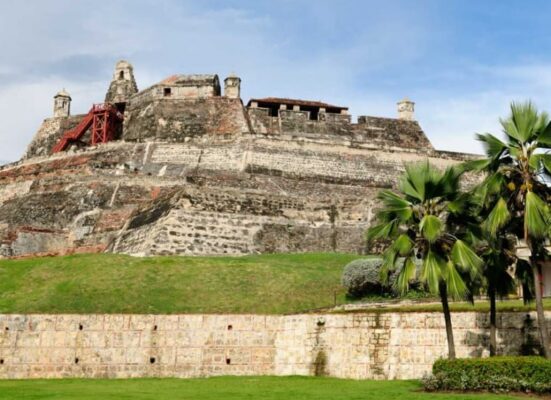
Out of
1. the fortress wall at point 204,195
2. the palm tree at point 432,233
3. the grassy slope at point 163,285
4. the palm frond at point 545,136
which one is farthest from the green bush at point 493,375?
the fortress wall at point 204,195

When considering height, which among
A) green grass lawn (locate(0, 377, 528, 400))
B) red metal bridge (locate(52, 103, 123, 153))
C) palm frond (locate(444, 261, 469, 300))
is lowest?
green grass lawn (locate(0, 377, 528, 400))

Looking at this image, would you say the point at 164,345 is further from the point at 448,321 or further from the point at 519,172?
the point at 519,172

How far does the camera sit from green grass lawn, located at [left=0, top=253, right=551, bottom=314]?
24.2m

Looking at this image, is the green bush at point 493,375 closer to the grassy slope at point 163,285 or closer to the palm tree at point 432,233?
the palm tree at point 432,233

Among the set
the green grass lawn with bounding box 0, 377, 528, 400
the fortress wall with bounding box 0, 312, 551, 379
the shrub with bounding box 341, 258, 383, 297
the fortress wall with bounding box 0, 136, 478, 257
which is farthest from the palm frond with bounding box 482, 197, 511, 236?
the fortress wall with bounding box 0, 136, 478, 257

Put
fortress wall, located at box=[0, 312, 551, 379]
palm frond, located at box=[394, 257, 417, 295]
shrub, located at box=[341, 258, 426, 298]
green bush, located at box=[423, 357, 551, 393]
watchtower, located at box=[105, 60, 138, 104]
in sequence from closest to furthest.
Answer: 1. green bush, located at box=[423, 357, 551, 393]
2. palm frond, located at box=[394, 257, 417, 295]
3. fortress wall, located at box=[0, 312, 551, 379]
4. shrub, located at box=[341, 258, 426, 298]
5. watchtower, located at box=[105, 60, 138, 104]

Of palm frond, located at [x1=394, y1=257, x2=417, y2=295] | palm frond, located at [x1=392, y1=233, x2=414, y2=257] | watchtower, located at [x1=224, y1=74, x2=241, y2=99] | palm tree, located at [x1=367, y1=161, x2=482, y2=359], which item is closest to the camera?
palm tree, located at [x1=367, y1=161, x2=482, y2=359]

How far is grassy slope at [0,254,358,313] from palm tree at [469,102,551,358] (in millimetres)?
8100

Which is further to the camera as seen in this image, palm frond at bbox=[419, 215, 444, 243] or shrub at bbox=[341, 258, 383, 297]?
shrub at bbox=[341, 258, 383, 297]

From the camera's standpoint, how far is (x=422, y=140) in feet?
181

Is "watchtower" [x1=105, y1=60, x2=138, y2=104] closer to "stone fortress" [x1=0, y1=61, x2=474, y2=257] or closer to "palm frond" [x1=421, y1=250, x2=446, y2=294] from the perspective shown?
"stone fortress" [x1=0, y1=61, x2=474, y2=257]

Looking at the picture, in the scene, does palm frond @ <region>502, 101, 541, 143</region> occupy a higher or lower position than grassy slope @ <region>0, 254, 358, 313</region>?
higher

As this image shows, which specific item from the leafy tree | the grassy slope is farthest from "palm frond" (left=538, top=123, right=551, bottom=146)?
the grassy slope

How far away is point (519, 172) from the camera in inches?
717
